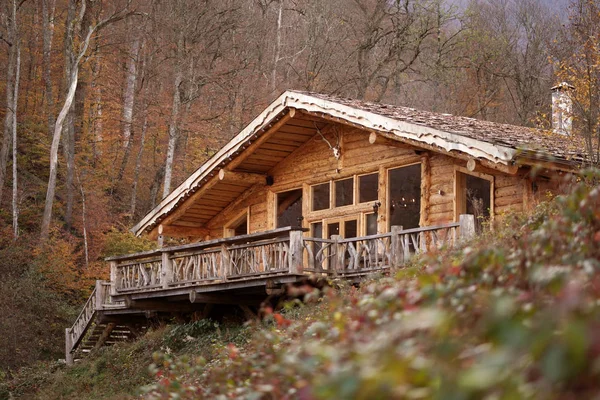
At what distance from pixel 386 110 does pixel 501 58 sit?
22.9 m

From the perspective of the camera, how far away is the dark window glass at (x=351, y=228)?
19.8 m

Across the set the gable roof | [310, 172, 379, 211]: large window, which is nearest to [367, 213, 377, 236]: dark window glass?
[310, 172, 379, 211]: large window

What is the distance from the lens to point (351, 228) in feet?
65.4

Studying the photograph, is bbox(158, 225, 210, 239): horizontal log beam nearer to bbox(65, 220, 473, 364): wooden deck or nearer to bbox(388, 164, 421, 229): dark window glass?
bbox(65, 220, 473, 364): wooden deck

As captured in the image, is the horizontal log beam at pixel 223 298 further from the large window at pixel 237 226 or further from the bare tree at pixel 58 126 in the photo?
the bare tree at pixel 58 126

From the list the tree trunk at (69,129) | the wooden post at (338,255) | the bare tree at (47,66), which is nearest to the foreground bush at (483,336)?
the wooden post at (338,255)

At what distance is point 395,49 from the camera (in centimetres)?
3688

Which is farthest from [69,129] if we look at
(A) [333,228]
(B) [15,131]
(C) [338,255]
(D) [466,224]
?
(D) [466,224]

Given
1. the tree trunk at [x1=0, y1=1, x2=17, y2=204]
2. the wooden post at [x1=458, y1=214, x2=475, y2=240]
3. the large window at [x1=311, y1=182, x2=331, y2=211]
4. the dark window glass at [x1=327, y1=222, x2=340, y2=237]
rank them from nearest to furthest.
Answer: the wooden post at [x1=458, y1=214, x2=475, y2=240] → the dark window glass at [x1=327, y1=222, x2=340, y2=237] → the large window at [x1=311, y1=182, x2=331, y2=211] → the tree trunk at [x1=0, y1=1, x2=17, y2=204]

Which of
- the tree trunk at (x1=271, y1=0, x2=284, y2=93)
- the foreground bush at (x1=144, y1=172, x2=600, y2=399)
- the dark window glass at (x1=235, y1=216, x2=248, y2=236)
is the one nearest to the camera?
the foreground bush at (x1=144, y1=172, x2=600, y2=399)

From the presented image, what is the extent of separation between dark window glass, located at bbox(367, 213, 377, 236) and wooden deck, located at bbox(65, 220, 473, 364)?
0.48 metres

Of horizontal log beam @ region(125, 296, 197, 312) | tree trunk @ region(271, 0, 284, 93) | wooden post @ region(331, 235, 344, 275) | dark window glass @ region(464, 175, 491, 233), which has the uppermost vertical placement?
tree trunk @ region(271, 0, 284, 93)

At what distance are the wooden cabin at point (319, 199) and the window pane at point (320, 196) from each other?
0.10 ft

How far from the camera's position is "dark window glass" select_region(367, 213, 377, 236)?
1928cm
